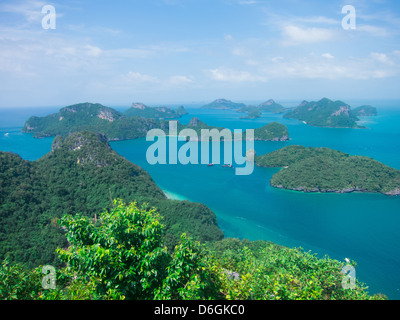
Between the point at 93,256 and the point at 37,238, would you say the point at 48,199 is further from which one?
the point at 93,256

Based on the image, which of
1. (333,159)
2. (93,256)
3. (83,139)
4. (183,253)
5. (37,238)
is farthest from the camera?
(333,159)

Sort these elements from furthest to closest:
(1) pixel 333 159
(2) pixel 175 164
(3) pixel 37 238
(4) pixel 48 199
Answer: (2) pixel 175 164
(1) pixel 333 159
(4) pixel 48 199
(3) pixel 37 238

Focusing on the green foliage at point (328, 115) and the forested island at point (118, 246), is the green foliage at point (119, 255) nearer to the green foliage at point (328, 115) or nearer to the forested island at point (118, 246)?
the forested island at point (118, 246)

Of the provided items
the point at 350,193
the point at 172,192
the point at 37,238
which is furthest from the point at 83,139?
the point at 350,193

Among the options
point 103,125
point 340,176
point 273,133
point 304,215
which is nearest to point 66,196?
point 304,215

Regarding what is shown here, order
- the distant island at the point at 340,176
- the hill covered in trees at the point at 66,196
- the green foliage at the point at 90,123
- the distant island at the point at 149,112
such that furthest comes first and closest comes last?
1. the distant island at the point at 149,112
2. the green foliage at the point at 90,123
3. the distant island at the point at 340,176
4. the hill covered in trees at the point at 66,196

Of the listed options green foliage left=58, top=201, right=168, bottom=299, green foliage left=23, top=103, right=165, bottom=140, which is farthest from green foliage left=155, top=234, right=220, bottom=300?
green foliage left=23, top=103, right=165, bottom=140

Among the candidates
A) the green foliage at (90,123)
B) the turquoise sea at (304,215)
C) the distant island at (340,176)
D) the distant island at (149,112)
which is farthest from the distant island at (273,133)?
the distant island at (149,112)

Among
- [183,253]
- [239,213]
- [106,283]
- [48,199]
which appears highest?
[183,253]
